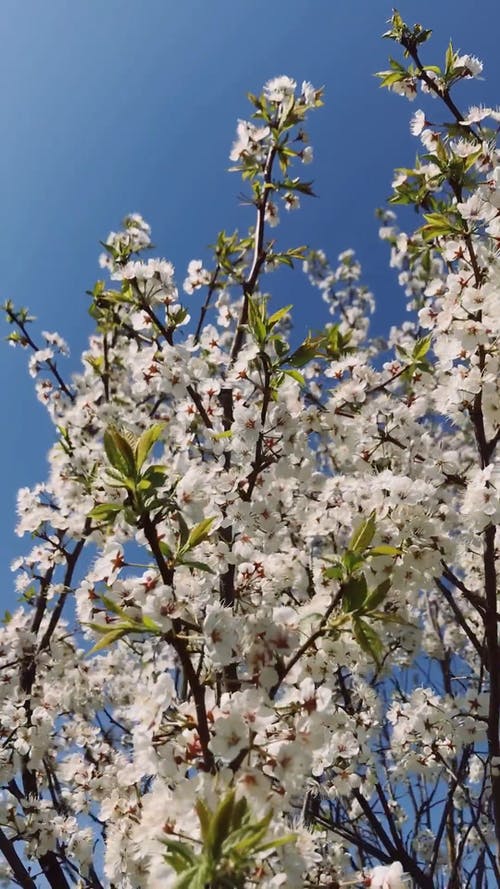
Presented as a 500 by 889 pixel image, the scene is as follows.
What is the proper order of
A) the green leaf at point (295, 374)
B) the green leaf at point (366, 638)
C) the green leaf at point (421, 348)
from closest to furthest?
the green leaf at point (366, 638), the green leaf at point (295, 374), the green leaf at point (421, 348)

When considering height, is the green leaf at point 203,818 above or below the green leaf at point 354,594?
below

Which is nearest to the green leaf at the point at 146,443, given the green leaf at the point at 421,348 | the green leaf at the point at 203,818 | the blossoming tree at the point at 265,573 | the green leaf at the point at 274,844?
the blossoming tree at the point at 265,573

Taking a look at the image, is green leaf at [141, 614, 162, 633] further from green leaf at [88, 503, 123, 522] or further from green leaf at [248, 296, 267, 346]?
green leaf at [248, 296, 267, 346]

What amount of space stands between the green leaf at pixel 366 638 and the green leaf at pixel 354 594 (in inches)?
1.4

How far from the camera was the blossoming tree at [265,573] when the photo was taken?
1.68 metres

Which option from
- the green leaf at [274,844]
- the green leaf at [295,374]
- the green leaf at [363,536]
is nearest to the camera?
the green leaf at [274,844]

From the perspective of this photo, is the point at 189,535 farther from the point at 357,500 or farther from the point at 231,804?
the point at 357,500

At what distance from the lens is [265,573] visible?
2.67 metres

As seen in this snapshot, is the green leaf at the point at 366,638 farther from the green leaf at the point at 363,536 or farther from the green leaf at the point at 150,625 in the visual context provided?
the green leaf at the point at 150,625

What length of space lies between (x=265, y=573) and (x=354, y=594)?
928mm

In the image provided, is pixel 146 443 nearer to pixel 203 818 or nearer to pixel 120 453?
pixel 120 453

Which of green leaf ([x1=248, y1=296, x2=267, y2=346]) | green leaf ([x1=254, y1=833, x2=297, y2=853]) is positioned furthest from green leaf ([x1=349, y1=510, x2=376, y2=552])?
green leaf ([x1=248, y1=296, x2=267, y2=346])

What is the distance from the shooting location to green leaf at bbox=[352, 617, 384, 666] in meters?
1.75

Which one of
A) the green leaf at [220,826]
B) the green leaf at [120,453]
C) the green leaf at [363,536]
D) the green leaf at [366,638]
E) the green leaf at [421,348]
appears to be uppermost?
the green leaf at [421,348]
